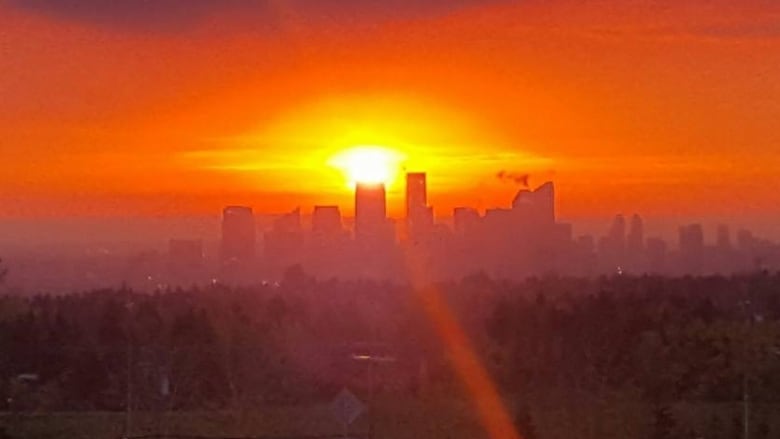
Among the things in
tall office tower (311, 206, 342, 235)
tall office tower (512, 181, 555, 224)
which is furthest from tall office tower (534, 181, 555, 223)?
tall office tower (311, 206, 342, 235)

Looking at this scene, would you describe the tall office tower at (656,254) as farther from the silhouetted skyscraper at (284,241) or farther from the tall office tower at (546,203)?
the silhouetted skyscraper at (284,241)

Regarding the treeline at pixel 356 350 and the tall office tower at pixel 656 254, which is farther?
the tall office tower at pixel 656 254

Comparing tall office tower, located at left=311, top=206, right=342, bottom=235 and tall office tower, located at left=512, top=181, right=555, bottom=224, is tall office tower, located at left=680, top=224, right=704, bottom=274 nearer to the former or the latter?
tall office tower, located at left=512, top=181, right=555, bottom=224

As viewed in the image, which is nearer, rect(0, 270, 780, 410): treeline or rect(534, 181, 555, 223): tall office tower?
rect(0, 270, 780, 410): treeline

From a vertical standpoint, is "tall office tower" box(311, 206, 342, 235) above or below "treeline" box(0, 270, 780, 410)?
above

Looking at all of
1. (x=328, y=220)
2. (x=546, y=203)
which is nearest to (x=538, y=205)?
(x=546, y=203)

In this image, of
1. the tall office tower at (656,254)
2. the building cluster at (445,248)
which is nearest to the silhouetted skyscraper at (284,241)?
the building cluster at (445,248)

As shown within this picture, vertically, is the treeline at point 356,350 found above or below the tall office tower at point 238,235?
below
